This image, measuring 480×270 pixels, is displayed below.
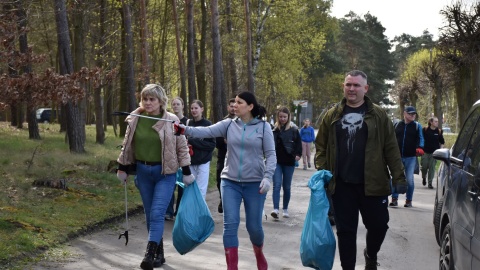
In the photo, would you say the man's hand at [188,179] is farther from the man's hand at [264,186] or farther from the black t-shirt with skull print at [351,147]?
the black t-shirt with skull print at [351,147]

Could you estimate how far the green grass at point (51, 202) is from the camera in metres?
9.26

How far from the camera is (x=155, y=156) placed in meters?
8.03

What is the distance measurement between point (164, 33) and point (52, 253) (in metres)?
28.7

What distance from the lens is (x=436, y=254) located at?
387 inches

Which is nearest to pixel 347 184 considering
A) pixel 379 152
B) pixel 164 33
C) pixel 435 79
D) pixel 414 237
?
pixel 379 152

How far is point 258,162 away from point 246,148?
7.0 inches

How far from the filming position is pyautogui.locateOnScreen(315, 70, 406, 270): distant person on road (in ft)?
22.5

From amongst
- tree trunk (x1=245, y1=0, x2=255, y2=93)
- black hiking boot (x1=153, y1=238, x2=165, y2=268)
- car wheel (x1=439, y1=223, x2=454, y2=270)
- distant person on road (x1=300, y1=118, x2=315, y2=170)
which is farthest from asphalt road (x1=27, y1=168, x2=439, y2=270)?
tree trunk (x1=245, y1=0, x2=255, y2=93)

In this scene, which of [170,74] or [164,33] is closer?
[164,33]

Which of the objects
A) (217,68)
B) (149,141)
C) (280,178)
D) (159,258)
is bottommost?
(159,258)

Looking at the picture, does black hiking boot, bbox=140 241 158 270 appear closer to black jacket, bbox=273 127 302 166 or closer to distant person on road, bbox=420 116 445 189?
black jacket, bbox=273 127 302 166

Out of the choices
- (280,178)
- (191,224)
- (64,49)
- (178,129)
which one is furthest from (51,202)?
(64,49)

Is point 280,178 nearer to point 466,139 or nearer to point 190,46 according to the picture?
point 466,139

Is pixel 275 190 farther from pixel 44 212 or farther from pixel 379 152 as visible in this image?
pixel 379 152
